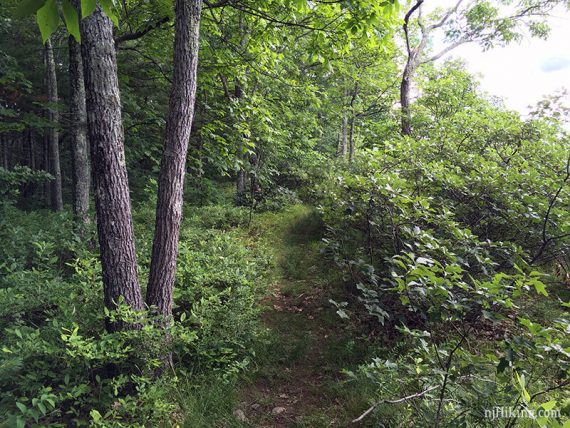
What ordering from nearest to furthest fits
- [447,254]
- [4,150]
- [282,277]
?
[447,254]
[282,277]
[4,150]

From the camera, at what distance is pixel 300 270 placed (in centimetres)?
632

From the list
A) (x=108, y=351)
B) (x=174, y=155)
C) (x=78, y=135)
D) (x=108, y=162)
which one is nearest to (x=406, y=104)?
(x=174, y=155)

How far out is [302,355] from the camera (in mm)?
4082

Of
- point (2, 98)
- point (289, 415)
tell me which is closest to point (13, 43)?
point (2, 98)

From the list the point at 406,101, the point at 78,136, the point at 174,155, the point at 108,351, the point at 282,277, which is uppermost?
the point at 406,101

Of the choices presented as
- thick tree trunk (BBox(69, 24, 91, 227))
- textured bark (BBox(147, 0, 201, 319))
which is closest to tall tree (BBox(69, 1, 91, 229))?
thick tree trunk (BBox(69, 24, 91, 227))

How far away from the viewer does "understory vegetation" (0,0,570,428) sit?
97.1 inches

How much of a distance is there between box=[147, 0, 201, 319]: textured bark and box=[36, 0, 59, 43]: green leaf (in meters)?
2.44

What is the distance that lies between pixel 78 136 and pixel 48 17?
6186mm

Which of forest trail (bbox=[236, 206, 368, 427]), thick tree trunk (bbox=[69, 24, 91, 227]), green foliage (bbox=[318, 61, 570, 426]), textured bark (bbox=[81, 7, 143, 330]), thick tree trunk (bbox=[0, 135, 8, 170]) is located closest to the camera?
green foliage (bbox=[318, 61, 570, 426])

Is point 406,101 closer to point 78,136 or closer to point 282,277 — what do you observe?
point 282,277

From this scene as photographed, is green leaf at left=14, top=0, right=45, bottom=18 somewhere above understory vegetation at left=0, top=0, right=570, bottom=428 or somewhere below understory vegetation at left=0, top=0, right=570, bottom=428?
above

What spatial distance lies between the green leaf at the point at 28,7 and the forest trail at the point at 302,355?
3.33 metres

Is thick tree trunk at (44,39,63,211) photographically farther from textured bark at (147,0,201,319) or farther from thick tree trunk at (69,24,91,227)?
textured bark at (147,0,201,319)
